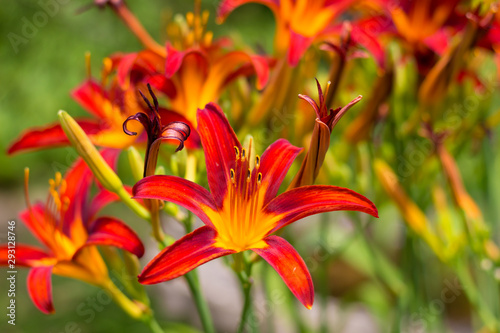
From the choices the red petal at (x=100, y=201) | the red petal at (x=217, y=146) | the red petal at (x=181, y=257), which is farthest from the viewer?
the red petal at (x=100, y=201)

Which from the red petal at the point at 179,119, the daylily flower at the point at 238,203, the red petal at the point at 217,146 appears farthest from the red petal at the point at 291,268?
the red petal at the point at 179,119

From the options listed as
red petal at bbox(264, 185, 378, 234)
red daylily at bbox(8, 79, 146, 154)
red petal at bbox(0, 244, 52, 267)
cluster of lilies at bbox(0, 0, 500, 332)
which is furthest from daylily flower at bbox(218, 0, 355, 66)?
red petal at bbox(0, 244, 52, 267)

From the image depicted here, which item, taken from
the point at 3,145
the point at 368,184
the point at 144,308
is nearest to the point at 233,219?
the point at 144,308

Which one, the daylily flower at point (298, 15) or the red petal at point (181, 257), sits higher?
the daylily flower at point (298, 15)

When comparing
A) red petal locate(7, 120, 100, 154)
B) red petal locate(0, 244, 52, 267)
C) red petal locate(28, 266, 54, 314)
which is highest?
red petal locate(7, 120, 100, 154)

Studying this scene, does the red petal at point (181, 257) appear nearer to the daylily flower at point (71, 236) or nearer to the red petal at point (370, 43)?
the daylily flower at point (71, 236)

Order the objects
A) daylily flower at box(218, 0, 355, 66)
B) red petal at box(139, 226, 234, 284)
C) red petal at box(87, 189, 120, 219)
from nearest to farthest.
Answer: red petal at box(139, 226, 234, 284), red petal at box(87, 189, 120, 219), daylily flower at box(218, 0, 355, 66)

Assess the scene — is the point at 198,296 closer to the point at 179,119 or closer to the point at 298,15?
the point at 179,119

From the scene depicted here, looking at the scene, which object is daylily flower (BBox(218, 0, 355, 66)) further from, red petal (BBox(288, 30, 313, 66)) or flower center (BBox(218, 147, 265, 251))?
flower center (BBox(218, 147, 265, 251))
